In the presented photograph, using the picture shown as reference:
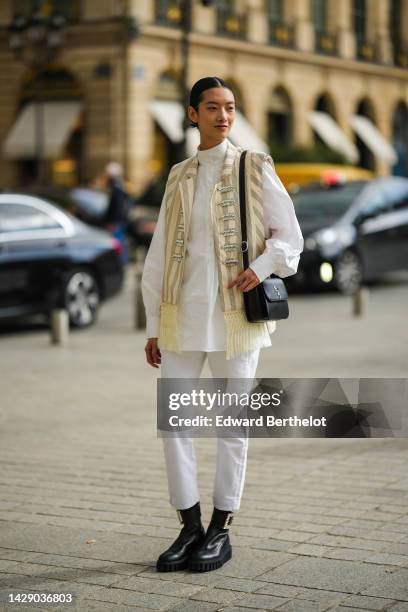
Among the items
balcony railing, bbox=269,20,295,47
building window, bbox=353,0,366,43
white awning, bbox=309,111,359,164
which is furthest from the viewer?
building window, bbox=353,0,366,43

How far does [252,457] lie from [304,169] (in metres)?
20.9

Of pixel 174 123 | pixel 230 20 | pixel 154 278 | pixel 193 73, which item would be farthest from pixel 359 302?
pixel 230 20

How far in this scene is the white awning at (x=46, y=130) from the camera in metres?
37.2

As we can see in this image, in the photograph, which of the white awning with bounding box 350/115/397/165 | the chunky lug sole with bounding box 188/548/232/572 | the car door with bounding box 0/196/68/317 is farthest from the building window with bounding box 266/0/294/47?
the chunky lug sole with bounding box 188/548/232/572

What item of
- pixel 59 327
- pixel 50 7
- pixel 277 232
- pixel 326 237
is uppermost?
pixel 50 7

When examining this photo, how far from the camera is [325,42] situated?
47.1 metres

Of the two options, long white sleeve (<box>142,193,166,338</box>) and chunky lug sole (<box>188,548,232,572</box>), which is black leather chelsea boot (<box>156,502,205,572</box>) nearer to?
chunky lug sole (<box>188,548,232,572</box>)

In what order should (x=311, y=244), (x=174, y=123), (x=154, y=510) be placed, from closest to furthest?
(x=154, y=510) → (x=311, y=244) → (x=174, y=123)

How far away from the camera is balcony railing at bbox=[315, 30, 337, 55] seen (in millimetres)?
46625

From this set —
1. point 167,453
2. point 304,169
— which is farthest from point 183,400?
point 304,169

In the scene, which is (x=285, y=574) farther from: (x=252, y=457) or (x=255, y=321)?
(x=252, y=457)

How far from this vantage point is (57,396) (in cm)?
1016

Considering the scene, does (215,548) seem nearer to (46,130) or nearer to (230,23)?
(46,130)

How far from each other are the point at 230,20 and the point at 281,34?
3.14 m
